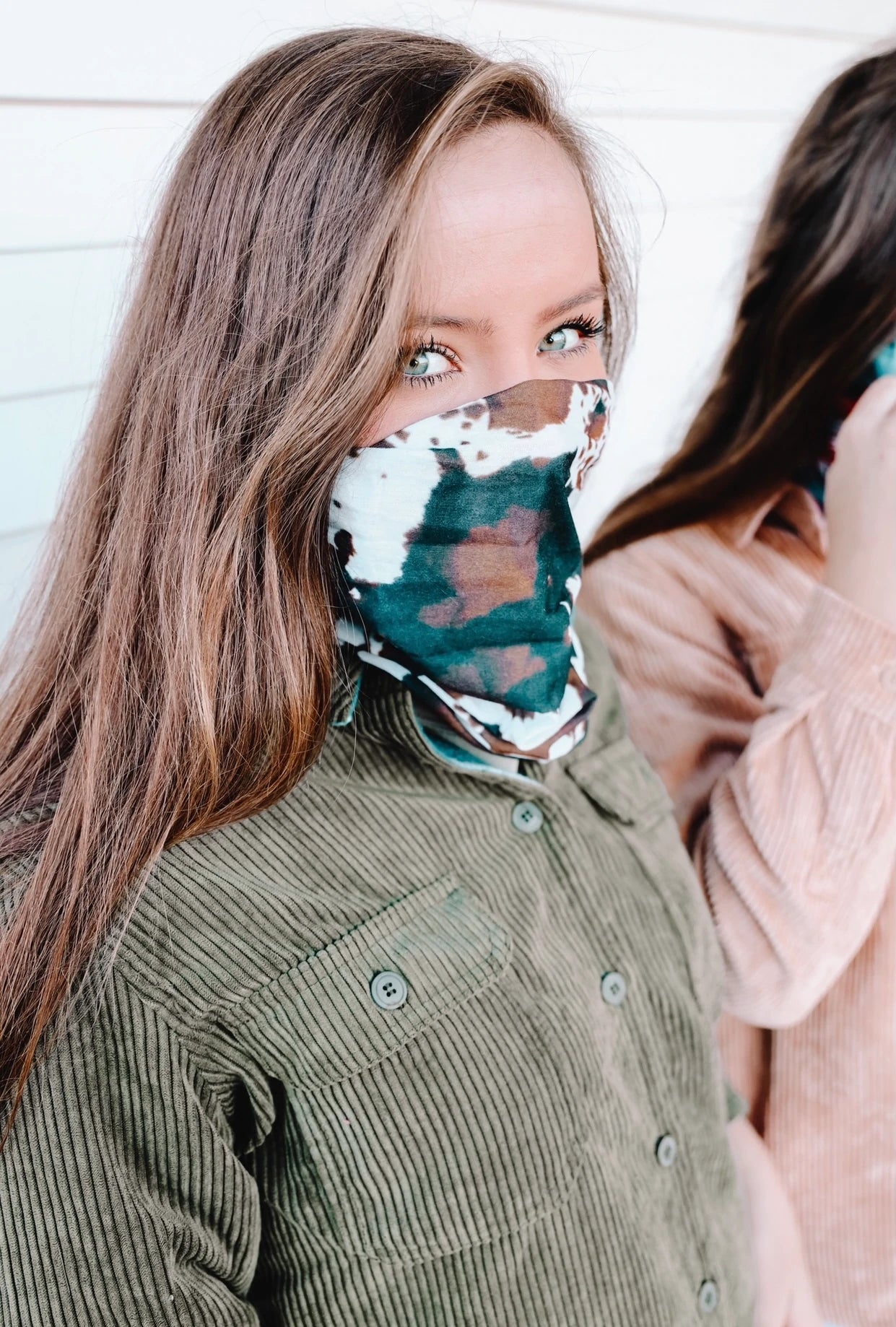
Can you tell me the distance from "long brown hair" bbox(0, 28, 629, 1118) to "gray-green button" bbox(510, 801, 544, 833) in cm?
21

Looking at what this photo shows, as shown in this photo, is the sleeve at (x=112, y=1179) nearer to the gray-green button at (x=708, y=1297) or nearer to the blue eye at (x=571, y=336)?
the gray-green button at (x=708, y=1297)

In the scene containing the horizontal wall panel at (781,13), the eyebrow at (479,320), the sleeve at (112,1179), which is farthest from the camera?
the horizontal wall panel at (781,13)

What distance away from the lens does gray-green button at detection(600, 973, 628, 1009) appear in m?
0.90

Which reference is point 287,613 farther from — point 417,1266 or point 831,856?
point 831,856

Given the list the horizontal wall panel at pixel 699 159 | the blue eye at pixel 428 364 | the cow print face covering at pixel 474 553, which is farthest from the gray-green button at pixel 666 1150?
the horizontal wall panel at pixel 699 159

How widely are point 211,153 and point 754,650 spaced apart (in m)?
0.86

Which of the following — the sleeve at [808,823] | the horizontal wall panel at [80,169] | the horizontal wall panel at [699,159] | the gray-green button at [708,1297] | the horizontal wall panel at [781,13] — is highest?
the horizontal wall panel at [781,13]

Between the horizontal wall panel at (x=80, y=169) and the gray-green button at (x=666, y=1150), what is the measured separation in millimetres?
1007

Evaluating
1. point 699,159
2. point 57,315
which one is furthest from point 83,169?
point 699,159

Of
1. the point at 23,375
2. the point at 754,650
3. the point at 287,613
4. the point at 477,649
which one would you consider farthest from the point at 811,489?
the point at 23,375

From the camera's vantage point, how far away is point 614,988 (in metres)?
0.91

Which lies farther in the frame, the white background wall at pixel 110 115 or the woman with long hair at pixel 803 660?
the woman with long hair at pixel 803 660

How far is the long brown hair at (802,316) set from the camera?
1.24m

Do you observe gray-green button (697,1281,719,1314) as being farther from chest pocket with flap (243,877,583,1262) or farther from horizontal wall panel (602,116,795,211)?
horizontal wall panel (602,116,795,211)
